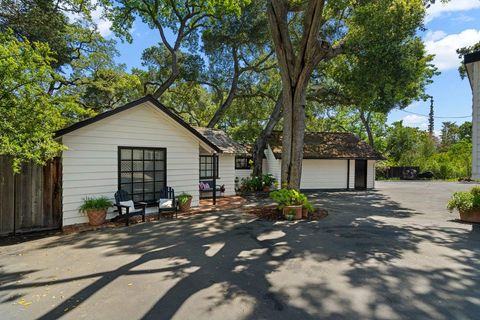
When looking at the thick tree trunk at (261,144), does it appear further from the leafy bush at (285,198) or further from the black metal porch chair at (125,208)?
the black metal porch chair at (125,208)

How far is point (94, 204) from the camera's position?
7.65 m

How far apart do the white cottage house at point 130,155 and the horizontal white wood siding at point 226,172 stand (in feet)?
13.9

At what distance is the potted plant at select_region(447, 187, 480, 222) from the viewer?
806cm

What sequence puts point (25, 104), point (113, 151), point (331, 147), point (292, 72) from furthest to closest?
point (331, 147), point (292, 72), point (113, 151), point (25, 104)

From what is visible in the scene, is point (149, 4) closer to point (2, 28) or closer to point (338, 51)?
point (2, 28)

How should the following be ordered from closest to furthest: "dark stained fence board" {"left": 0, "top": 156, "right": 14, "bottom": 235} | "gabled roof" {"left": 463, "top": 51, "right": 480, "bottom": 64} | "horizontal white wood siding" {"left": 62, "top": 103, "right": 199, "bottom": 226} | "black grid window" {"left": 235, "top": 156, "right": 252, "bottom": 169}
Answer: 1. "dark stained fence board" {"left": 0, "top": 156, "right": 14, "bottom": 235}
2. "gabled roof" {"left": 463, "top": 51, "right": 480, "bottom": 64}
3. "horizontal white wood siding" {"left": 62, "top": 103, "right": 199, "bottom": 226}
4. "black grid window" {"left": 235, "top": 156, "right": 252, "bottom": 169}

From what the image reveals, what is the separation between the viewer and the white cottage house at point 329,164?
59.3 feet

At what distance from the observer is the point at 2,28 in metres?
10.9

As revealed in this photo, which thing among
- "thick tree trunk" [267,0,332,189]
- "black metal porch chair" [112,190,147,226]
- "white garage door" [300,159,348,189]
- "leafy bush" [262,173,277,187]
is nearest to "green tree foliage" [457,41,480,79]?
"white garage door" [300,159,348,189]

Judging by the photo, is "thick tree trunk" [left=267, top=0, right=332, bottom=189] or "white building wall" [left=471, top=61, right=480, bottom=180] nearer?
"white building wall" [left=471, top=61, right=480, bottom=180]

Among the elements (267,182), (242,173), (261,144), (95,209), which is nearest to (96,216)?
(95,209)

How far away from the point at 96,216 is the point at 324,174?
14.5 m

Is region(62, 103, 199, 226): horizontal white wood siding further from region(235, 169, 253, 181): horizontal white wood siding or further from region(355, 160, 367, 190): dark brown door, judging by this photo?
region(355, 160, 367, 190): dark brown door

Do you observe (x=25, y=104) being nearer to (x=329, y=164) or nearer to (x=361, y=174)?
(x=329, y=164)
